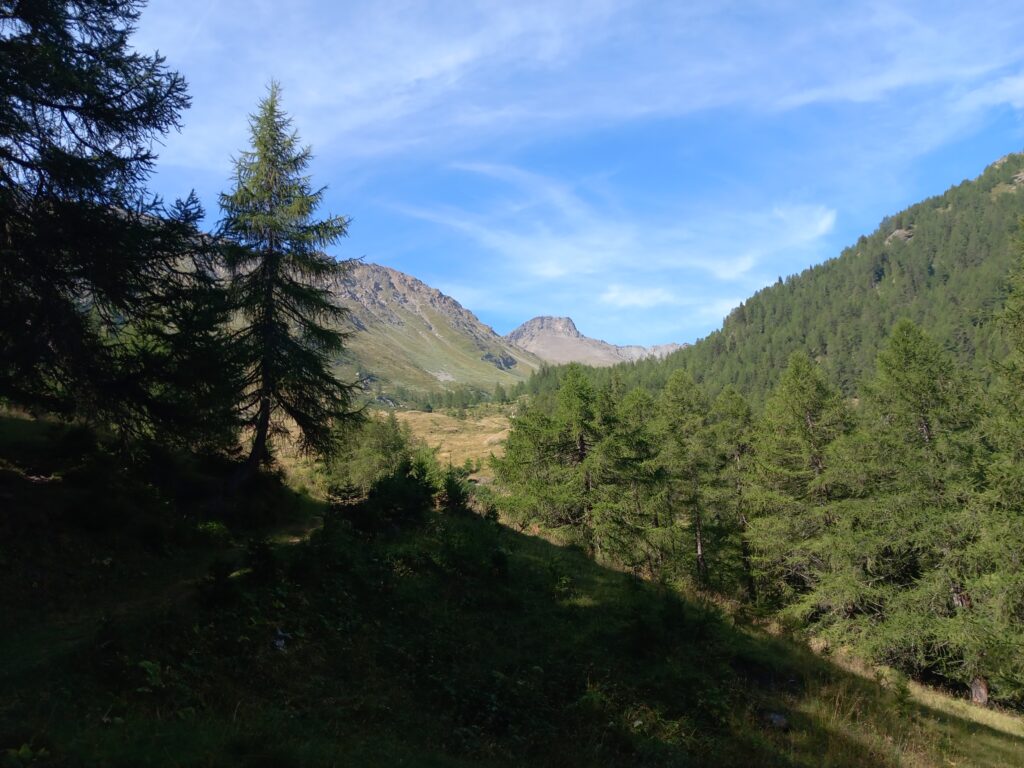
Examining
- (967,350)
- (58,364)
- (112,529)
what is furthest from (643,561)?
(967,350)

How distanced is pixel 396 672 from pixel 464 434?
440ft

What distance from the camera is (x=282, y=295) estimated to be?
17328 mm

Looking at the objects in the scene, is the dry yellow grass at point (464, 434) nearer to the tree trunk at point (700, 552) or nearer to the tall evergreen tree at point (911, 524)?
the tree trunk at point (700, 552)

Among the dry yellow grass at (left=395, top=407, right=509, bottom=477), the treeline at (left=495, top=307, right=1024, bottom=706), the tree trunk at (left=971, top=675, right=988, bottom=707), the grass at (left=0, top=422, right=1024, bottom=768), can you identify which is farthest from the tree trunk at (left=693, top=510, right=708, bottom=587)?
the dry yellow grass at (left=395, top=407, right=509, bottom=477)

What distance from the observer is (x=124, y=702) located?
18.2 ft

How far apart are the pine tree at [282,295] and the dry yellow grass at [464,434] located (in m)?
65.0

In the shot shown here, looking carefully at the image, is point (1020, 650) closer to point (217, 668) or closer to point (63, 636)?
point (217, 668)

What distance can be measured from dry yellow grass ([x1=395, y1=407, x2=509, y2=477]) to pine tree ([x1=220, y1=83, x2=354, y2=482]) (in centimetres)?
6498

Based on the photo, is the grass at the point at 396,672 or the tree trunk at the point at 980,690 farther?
the tree trunk at the point at 980,690

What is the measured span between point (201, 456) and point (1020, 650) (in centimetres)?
2659

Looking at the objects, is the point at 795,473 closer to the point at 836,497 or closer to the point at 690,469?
the point at 836,497

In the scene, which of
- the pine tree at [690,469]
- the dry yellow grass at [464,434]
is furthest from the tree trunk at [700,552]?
the dry yellow grass at [464,434]

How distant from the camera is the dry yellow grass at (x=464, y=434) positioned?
10300 centimetres

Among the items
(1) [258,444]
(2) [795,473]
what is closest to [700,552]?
(2) [795,473]
